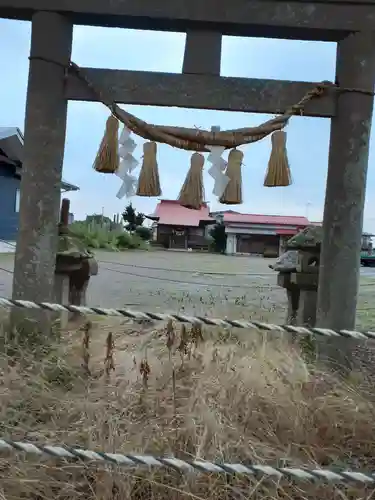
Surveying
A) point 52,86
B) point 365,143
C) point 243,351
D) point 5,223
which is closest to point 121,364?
point 243,351

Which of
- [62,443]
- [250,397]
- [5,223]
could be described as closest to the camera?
[62,443]

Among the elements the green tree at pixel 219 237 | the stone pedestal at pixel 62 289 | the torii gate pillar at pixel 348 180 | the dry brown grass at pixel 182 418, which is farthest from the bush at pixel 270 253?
the dry brown grass at pixel 182 418

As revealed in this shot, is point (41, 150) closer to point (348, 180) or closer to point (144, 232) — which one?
point (348, 180)

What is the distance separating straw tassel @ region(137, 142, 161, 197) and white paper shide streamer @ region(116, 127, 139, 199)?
0.06 meters

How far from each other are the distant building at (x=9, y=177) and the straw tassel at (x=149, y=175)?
44.3 ft

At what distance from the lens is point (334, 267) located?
321 centimetres

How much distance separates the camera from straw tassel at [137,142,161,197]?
3.25m

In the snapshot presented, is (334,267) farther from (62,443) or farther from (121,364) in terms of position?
(62,443)

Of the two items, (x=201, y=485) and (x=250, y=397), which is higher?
(x=250, y=397)

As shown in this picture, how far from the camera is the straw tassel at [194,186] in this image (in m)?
3.20

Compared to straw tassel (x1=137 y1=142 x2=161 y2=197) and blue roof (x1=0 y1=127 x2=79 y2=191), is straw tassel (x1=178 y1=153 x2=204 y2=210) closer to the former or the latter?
straw tassel (x1=137 y1=142 x2=161 y2=197)

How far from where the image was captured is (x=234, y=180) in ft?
10.6

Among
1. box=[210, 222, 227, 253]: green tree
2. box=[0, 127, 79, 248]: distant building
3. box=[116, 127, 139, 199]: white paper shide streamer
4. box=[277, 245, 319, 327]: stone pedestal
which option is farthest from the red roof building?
box=[116, 127, 139, 199]: white paper shide streamer

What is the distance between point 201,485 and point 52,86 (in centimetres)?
249
